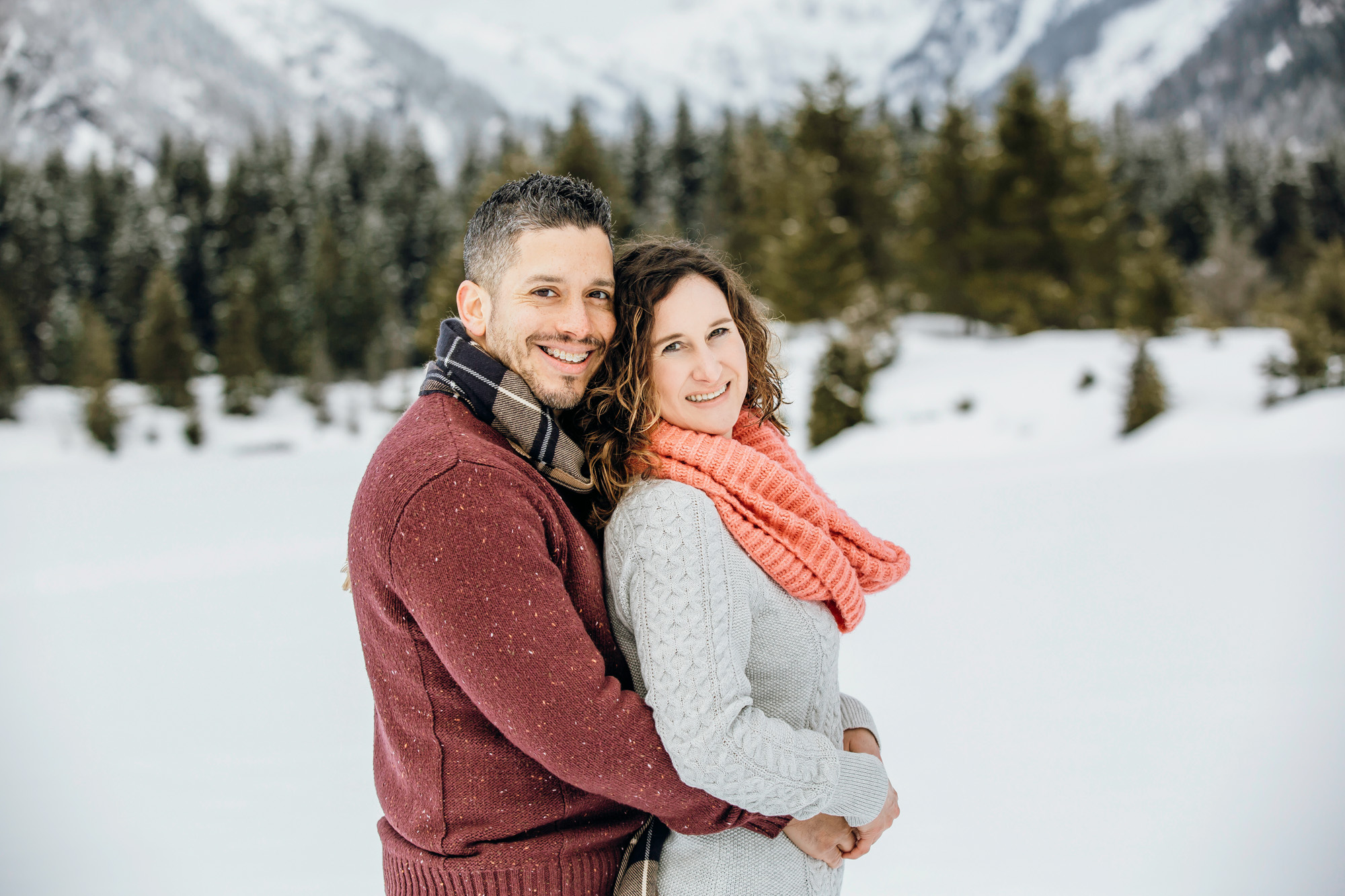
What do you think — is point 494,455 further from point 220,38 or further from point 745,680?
point 220,38

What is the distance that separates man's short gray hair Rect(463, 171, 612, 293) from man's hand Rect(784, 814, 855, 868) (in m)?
1.27

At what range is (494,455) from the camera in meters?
1.55

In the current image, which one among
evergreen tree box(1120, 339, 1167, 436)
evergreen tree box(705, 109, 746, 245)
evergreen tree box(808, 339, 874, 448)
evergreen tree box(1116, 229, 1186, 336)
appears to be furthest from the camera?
evergreen tree box(705, 109, 746, 245)

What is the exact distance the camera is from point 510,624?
1463mm

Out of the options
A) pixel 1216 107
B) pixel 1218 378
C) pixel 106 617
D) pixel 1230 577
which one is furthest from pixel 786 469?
pixel 1216 107

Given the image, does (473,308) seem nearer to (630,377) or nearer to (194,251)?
(630,377)

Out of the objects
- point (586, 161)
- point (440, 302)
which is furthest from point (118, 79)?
point (440, 302)

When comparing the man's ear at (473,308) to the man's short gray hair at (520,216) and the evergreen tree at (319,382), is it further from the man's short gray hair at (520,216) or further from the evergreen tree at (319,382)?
the evergreen tree at (319,382)

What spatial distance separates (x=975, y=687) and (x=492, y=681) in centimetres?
476

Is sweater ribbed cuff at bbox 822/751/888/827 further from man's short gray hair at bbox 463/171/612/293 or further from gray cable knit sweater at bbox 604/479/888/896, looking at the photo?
man's short gray hair at bbox 463/171/612/293

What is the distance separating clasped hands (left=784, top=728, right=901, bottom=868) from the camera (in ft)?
5.94

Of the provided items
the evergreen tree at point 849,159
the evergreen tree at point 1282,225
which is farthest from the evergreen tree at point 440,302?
the evergreen tree at point 1282,225

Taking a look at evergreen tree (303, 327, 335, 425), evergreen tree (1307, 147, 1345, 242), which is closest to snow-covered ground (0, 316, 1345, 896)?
evergreen tree (303, 327, 335, 425)

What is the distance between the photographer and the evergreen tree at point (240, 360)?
2620cm
